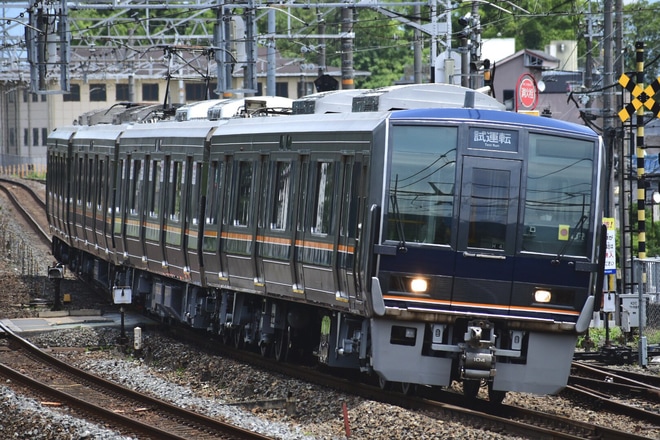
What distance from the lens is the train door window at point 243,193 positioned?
16578 millimetres

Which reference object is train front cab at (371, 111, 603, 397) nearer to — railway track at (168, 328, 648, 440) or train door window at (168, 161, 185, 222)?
railway track at (168, 328, 648, 440)

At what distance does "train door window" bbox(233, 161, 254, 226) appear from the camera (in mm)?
16578

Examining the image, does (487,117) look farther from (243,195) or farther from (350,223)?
(243,195)

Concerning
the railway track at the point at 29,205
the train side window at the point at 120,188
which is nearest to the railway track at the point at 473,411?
the train side window at the point at 120,188

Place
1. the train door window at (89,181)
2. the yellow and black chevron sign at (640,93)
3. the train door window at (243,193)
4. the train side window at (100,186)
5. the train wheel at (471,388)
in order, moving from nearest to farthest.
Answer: the train wheel at (471,388), the train door window at (243,193), the yellow and black chevron sign at (640,93), the train side window at (100,186), the train door window at (89,181)

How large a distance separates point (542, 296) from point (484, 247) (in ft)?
2.35

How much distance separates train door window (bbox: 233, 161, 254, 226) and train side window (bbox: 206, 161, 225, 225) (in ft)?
2.19

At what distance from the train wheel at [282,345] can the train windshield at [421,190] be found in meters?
4.41

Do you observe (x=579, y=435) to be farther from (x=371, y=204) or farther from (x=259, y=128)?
(x=259, y=128)

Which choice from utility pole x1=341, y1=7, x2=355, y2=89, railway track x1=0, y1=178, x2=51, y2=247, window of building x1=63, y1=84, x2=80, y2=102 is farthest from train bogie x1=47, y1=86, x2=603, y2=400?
window of building x1=63, y1=84, x2=80, y2=102

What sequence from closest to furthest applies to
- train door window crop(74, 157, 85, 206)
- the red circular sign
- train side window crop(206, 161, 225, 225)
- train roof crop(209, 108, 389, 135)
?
train roof crop(209, 108, 389, 135)
train side window crop(206, 161, 225, 225)
the red circular sign
train door window crop(74, 157, 85, 206)

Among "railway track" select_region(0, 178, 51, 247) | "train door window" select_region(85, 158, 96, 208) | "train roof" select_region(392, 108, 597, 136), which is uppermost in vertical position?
"train roof" select_region(392, 108, 597, 136)

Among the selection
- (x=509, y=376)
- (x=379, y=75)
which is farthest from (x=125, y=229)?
(x=379, y=75)

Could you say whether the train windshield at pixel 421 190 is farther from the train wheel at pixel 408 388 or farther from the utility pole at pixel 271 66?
the utility pole at pixel 271 66
